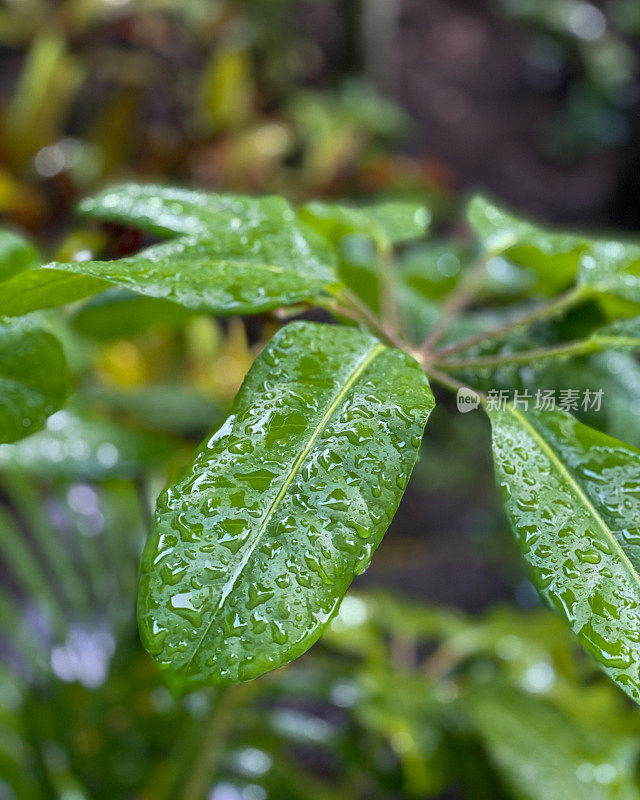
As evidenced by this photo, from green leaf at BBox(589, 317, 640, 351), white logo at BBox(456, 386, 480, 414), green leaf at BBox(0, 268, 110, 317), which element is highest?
green leaf at BBox(0, 268, 110, 317)

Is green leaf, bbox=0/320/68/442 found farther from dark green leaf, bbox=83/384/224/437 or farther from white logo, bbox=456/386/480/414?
dark green leaf, bbox=83/384/224/437

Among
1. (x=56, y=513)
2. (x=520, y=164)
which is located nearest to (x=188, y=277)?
(x=56, y=513)

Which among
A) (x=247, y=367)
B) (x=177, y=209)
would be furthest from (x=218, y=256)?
(x=247, y=367)

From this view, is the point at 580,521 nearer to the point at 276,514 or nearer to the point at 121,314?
the point at 276,514

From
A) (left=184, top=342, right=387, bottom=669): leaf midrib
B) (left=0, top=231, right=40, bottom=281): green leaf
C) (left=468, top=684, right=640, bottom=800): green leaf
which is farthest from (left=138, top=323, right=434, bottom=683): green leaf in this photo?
(left=468, top=684, right=640, bottom=800): green leaf

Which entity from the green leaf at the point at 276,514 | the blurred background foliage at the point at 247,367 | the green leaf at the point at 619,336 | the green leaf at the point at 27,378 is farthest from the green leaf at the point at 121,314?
the green leaf at the point at 619,336

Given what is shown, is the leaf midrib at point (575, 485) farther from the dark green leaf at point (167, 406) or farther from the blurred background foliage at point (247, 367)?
the dark green leaf at point (167, 406)
